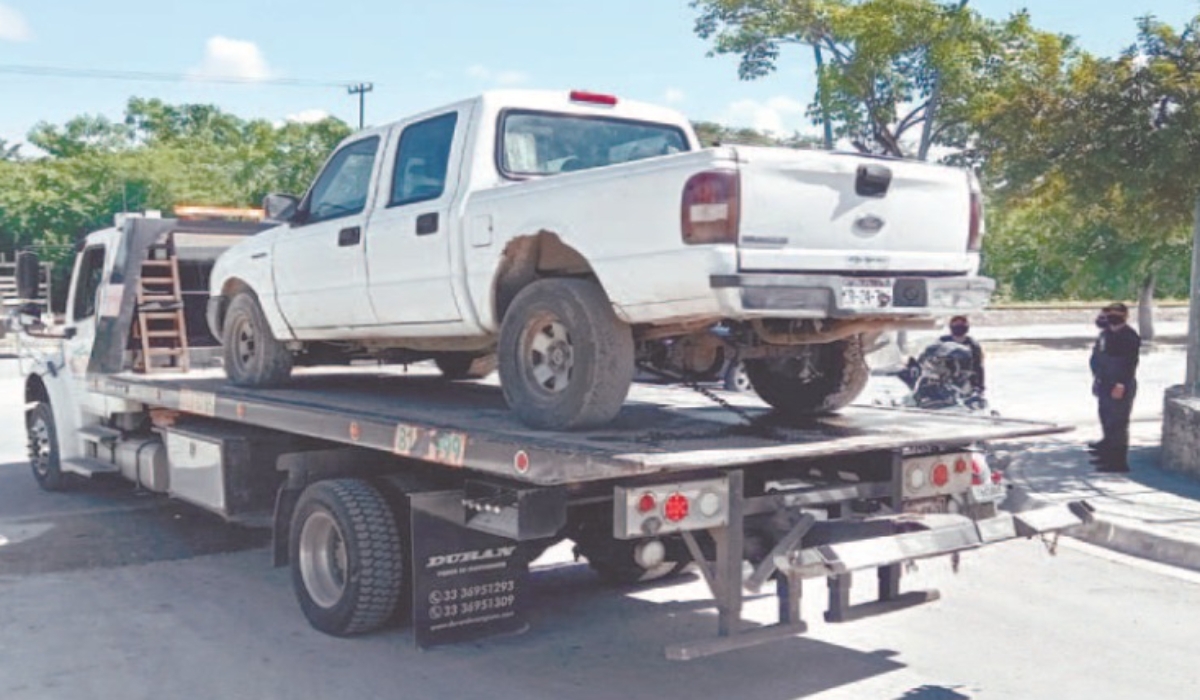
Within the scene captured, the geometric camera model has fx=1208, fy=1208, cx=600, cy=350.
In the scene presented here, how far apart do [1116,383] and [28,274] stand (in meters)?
9.11

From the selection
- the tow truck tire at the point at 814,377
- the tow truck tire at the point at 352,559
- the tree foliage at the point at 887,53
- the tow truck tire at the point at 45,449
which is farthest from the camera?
the tree foliage at the point at 887,53

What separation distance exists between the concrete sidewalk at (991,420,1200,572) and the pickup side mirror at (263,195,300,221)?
439 cm

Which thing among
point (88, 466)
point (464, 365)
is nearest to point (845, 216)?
point (464, 365)

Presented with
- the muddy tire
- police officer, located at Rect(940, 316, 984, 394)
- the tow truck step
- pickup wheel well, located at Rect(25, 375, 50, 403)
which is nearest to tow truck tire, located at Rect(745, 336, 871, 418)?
the muddy tire

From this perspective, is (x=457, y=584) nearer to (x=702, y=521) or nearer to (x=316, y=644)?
(x=316, y=644)

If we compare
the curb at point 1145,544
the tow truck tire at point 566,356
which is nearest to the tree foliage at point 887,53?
the curb at point 1145,544

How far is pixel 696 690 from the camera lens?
17.3 feet

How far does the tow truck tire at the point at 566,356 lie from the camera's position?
514cm

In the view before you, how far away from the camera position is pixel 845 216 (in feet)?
16.4

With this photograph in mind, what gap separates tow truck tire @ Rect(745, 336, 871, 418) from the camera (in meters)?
6.27

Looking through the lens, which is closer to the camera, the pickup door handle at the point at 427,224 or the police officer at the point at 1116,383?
the pickup door handle at the point at 427,224

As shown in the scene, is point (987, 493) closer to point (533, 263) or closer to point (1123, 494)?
point (533, 263)

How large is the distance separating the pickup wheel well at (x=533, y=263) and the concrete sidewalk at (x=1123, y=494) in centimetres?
224

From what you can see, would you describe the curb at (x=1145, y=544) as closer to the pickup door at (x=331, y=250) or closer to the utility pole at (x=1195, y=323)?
the utility pole at (x=1195, y=323)
